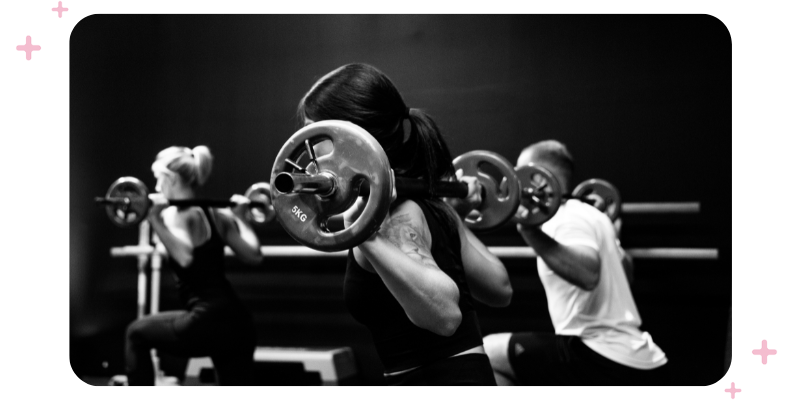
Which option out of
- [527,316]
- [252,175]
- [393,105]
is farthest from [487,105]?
[393,105]

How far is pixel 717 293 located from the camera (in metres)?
3.14

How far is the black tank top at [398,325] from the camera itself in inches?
46.7

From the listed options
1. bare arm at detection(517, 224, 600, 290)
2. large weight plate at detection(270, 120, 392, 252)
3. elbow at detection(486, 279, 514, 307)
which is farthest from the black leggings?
large weight plate at detection(270, 120, 392, 252)

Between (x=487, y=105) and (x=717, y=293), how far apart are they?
129 centimetres

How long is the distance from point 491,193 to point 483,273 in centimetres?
61

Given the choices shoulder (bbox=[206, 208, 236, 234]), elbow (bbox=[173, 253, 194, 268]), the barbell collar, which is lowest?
elbow (bbox=[173, 253, 194, 268])

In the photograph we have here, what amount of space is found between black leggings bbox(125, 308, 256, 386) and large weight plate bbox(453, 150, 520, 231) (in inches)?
41.7

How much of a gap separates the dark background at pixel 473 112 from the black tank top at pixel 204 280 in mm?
989

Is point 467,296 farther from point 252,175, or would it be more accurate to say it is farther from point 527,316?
point 252,175

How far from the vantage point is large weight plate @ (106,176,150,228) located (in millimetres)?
2699

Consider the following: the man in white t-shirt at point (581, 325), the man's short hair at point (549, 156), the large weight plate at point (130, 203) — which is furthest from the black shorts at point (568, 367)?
the large weight plate at point (130, 203)
